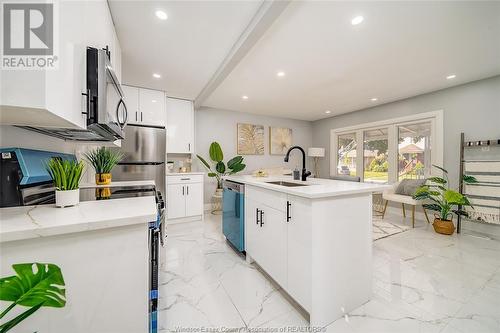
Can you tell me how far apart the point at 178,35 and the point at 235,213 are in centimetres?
201

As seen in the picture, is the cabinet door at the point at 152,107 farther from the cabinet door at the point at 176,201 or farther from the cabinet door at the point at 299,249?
the cabinet door at the point at 299,249

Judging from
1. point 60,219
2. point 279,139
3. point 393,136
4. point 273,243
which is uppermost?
point 279,139

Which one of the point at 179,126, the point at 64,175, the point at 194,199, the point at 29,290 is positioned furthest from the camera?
the point at 179,126

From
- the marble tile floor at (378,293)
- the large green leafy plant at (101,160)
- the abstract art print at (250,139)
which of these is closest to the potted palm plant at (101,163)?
the large green leafy plant at (101,160)

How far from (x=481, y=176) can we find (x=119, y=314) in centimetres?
458

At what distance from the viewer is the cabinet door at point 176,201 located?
3.42 m

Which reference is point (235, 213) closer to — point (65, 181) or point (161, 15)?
point (65, 181)

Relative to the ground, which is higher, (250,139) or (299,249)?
(250,139)

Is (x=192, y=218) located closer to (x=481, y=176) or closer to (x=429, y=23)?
(x=429, y=23)

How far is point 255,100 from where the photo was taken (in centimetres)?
404

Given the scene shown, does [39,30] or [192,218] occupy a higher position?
[39,30]

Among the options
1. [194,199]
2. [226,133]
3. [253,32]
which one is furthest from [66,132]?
[226,133]

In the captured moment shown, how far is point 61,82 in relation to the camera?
0.74 m

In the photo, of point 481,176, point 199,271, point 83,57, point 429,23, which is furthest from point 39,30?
point 481,176
